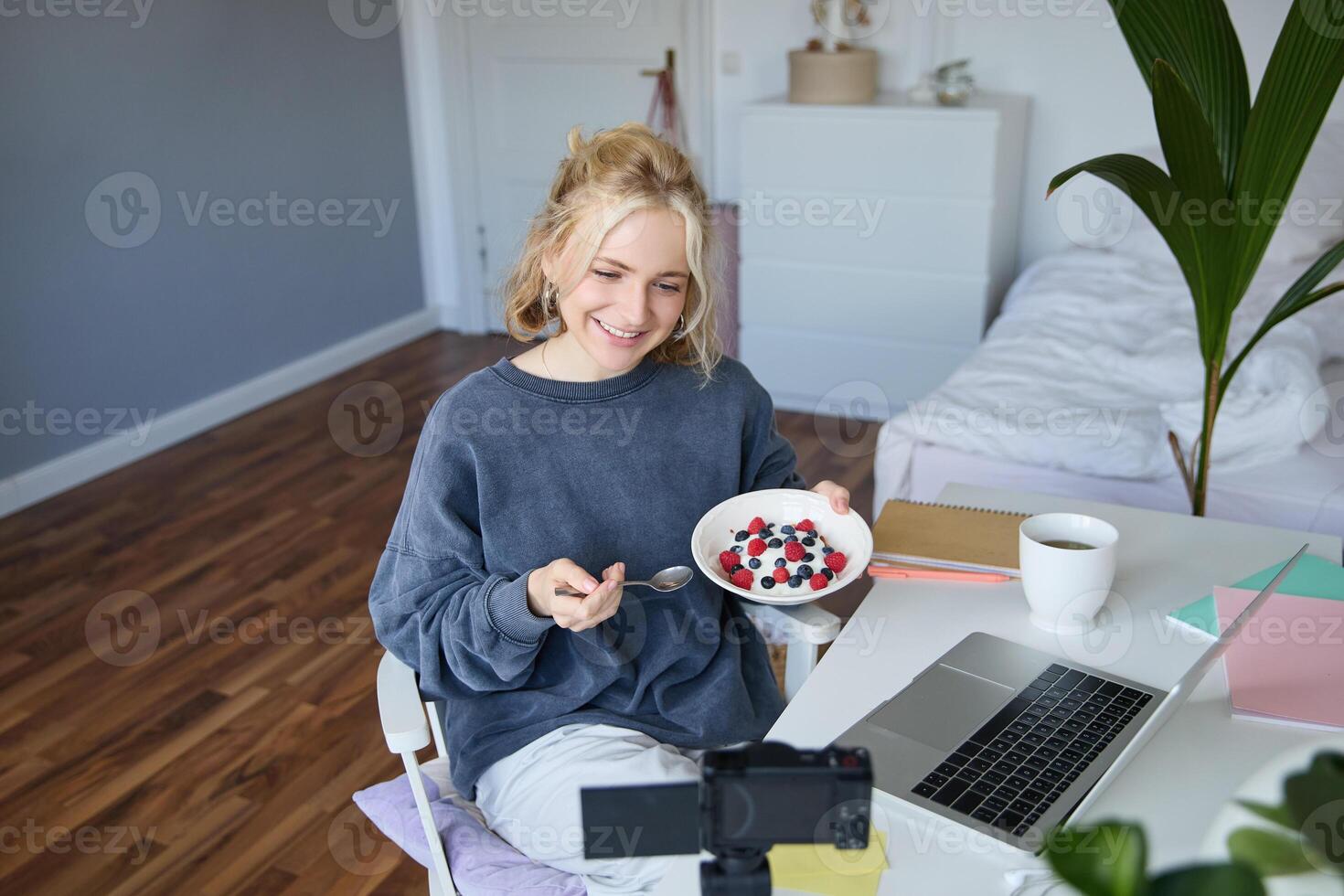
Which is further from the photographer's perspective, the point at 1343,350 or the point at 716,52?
the point at 716,52

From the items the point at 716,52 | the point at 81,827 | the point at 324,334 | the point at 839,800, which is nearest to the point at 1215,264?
the point at 839,800

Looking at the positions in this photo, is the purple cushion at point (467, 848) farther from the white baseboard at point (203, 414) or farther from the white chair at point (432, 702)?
the white baseboard at point (203, 414)

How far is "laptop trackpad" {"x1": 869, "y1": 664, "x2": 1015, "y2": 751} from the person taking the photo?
3.65 ft

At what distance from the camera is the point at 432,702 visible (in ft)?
4.58

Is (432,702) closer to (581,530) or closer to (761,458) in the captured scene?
(581,530)

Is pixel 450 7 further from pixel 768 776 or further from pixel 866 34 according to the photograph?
pixel 768 776

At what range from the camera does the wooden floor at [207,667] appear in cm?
205

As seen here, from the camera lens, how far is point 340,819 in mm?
2133

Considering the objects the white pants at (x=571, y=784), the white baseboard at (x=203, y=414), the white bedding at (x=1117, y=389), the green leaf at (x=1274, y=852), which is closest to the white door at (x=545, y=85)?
the white baseboard at (x=203, y=414)

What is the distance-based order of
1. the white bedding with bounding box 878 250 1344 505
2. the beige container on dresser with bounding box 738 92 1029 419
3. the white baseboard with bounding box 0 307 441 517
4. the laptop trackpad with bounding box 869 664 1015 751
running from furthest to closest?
1. the beige container on dresser with bounding box 738 92 1029 419
2. the white baseboard with bounding box 0 307 441 517
3. the white bedding with bounding box 878 250 1344 505
4. the laptop trackpad with bounding box 869 664 1015 751

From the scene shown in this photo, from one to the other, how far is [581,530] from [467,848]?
1.22 feet

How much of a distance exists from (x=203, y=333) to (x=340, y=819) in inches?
90.0

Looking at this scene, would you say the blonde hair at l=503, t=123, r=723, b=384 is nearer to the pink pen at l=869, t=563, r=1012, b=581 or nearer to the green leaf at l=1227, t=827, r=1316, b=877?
the pink pen at l=869, t=563, r=1012, b=581

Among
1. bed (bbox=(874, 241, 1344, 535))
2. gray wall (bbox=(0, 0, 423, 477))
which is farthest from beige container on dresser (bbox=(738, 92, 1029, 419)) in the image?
gray wall (bbox=(0, 0, 423, 477))
